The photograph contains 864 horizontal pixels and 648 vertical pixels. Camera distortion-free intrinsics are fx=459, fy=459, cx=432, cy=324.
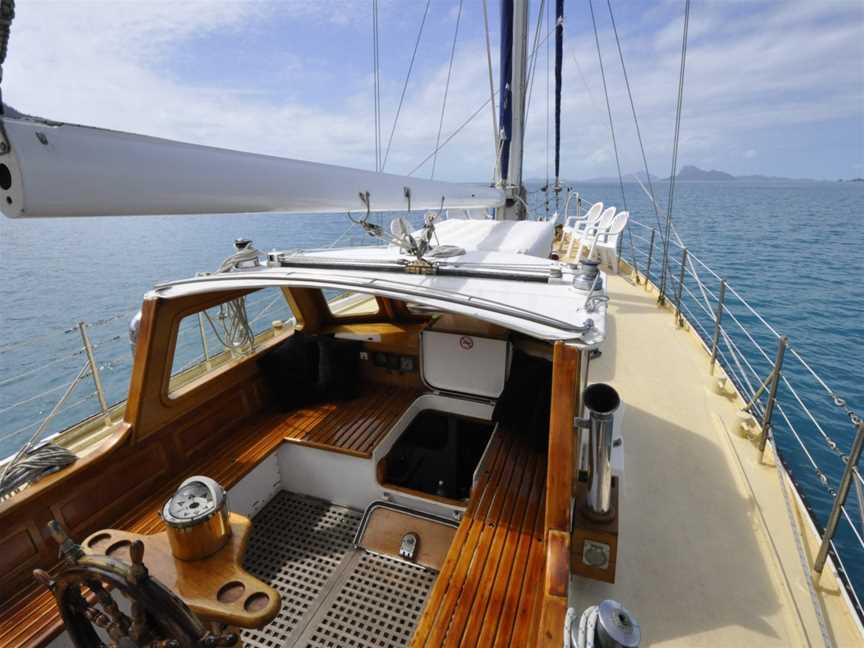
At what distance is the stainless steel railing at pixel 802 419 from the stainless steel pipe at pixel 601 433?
3.19ft

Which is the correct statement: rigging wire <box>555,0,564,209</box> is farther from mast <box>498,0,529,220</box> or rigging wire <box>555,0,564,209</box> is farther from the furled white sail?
the furled white sail

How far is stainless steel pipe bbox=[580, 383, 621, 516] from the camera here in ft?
7.08

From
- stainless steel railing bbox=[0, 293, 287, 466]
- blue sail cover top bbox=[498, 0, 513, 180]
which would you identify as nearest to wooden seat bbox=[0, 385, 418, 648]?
stainless steel railing bbox=[0, 293, 287, 466]

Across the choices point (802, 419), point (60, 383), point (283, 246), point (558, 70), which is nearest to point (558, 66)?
point (558, 70)

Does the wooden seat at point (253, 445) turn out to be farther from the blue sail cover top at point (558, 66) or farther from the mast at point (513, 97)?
the blue sail cover top at point (558, 66)

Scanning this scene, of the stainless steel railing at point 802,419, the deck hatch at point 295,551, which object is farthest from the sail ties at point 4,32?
the stainless steel railing at point 802,419

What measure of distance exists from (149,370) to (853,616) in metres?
4.04

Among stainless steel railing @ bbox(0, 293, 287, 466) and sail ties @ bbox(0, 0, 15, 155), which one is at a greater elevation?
sail ties @ bbox(0, 0, 15, 155)

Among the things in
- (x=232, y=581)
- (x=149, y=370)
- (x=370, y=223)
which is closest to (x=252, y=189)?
(x=370, y=223)

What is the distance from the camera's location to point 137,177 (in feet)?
3.90

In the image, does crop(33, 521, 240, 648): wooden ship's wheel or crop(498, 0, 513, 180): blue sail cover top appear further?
crop(498, 0, 513, 180): blue sail cover top

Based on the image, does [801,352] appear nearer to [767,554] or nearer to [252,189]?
[767,554]

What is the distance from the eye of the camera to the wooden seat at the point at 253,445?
208 centimetres

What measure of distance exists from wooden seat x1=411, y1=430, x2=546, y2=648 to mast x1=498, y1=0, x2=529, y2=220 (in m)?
5.17
